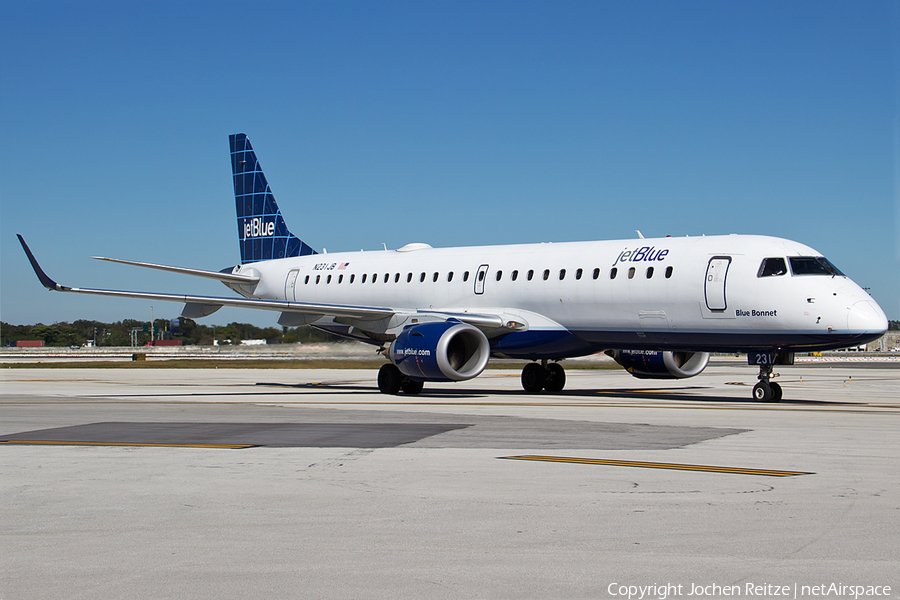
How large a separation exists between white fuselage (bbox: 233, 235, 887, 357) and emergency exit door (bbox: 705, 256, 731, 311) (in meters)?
0.02

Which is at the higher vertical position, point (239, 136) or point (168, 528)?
Answer: point (239, 136)

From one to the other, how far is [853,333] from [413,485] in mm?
13794

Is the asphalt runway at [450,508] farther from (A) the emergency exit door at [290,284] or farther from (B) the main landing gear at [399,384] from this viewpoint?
(A) the emergency exit door at [290,284]

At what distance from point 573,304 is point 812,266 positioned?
20.2 ft

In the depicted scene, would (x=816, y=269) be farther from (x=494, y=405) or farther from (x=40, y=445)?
(x=40, y=445)

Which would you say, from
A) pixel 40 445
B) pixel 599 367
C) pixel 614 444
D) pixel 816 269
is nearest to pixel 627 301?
pixel 816 269

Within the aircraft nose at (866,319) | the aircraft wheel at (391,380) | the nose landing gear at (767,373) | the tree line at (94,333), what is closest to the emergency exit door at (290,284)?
the aircraft wheel at (391,380)

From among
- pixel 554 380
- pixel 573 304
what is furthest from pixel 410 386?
pixel 573 304

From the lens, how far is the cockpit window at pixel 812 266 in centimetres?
2048

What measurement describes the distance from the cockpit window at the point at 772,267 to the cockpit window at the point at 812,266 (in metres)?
0.21

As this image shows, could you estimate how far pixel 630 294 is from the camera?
22.9 meters

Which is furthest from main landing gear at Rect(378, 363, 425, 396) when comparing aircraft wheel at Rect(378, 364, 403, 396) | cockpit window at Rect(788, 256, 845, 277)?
cockpit window at Rect(788, 256, 845, 277)

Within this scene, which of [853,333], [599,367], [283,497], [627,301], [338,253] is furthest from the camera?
[599,367]

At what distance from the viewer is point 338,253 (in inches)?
1271
